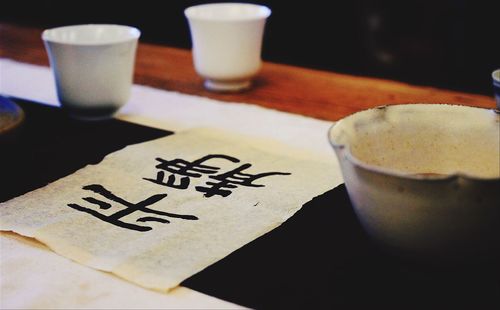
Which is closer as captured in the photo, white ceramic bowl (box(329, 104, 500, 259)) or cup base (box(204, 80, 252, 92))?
white ceramic bowl (box(329, 104, 500, 259))

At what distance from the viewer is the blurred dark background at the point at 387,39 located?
6.53ft

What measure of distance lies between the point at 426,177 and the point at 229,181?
39 cm

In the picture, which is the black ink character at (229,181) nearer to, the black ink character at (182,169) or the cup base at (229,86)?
the black ink character at (182,169)

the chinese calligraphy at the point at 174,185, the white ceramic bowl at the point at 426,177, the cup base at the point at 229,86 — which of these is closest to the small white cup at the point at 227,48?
the cup base at the point at 229,86

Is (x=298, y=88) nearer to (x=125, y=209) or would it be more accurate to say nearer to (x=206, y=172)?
(x=206, y=172)

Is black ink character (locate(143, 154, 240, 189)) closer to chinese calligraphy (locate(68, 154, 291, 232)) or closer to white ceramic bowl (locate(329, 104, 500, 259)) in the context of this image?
chinese calligraphy (locate(68, 154, 291, 232))

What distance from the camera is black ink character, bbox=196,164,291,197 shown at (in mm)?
819

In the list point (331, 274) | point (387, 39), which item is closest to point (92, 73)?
point (331, 274)

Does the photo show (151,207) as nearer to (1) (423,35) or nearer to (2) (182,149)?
(2) (182,149)

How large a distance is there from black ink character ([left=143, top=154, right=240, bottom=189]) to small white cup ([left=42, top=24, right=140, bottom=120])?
0.85 ft

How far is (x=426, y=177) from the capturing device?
1.65 feet

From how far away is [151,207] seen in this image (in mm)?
773

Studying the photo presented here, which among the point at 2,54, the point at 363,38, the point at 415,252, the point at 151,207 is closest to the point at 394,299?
the point at 415,252

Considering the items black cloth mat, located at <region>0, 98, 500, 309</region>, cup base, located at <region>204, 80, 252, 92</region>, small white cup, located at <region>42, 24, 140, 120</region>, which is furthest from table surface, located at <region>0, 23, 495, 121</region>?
black cloth mat, located at <region>0, 98, 500, 309</region>
